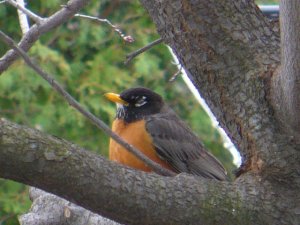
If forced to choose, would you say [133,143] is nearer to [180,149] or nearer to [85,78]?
[180,149]

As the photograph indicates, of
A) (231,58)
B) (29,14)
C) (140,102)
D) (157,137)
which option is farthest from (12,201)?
(231,58)

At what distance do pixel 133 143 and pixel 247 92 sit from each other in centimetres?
181

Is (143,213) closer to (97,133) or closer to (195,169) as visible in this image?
(195,169)

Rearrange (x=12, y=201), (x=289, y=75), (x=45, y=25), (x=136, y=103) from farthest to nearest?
1. (x=12, y=201)
2. (x=136, y=103)
3. (x=45, y=25)
4. (x=289, y=75)

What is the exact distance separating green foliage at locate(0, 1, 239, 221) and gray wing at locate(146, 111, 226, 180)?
284 centimetres

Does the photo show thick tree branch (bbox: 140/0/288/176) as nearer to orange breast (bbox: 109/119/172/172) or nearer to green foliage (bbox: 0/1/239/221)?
orange breast (bbox: 109/119/172/172)

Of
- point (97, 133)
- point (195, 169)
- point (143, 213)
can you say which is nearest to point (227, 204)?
point (143, 213)

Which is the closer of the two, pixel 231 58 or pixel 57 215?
pixel 231 58

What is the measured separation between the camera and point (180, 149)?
433cm

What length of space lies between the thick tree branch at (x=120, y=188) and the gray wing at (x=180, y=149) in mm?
1970

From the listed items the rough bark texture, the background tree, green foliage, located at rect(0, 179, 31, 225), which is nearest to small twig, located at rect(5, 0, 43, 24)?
the background tree

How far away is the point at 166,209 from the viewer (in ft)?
6.83

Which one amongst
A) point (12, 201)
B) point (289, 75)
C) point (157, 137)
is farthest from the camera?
point (12, 201)

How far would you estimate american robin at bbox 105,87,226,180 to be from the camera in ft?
13.7
